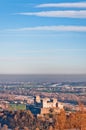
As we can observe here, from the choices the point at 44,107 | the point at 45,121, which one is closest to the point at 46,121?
the point at 45,121

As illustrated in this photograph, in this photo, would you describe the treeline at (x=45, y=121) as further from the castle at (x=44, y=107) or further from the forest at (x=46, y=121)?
the castle at (x=44, y=107)

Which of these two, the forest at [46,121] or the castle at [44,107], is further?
the castle at [44,107]

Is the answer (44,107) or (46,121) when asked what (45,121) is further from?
(44,107)

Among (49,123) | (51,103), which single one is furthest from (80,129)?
(51,103)

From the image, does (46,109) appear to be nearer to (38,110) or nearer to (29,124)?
(38,110)

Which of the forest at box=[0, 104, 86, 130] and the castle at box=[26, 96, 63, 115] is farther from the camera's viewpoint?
the castle at box=[26, 96, 63, 115]

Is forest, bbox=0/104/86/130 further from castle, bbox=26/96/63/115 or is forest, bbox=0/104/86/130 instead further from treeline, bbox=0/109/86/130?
castle, bbox=26/96/63/115

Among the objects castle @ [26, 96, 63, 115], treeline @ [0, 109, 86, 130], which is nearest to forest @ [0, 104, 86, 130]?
treeline @ [0, 109, 86, 130]

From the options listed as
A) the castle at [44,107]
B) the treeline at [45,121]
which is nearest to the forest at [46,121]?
the treeline at [45,121]

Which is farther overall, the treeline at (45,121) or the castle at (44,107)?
the castle at (44,107)
